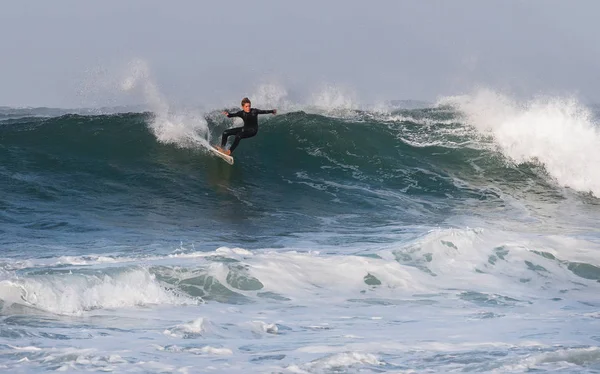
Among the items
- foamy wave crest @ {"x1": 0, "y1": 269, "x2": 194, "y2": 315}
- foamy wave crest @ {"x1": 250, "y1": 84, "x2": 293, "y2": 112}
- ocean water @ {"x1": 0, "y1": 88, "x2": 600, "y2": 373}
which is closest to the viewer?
ocean water @ {"x1": 0, "y1": 88, "x2": 600, "y2": 373}

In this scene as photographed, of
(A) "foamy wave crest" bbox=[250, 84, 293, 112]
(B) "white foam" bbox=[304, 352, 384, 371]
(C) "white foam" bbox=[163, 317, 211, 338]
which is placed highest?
(A) "foamy wave crest" bbox=[250, 84, 293, 112]

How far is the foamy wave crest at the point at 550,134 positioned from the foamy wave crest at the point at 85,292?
36.8 ft

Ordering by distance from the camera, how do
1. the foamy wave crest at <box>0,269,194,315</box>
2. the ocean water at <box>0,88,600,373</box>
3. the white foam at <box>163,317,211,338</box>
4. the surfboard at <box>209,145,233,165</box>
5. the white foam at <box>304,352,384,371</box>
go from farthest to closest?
the surfboard at <box>209,145,233,165</box> < the foamy wave crest at <box>0,269,194,315</box> < the white foam at <box>163,317,211,338</box> < the ocean water at <box>0,88,600,373</box> < the white foam at <box>304,352,384,371</box>

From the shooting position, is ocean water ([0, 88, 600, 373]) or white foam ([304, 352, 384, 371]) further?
ocean water ([0, 88, 600, 373])

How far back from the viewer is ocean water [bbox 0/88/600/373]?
6.41 m

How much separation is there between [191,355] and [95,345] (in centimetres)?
77

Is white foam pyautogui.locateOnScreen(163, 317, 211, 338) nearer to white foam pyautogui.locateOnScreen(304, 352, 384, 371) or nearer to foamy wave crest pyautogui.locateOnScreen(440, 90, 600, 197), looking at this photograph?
white foam pyautogui.locateOnScreen(304, 352, 384, 371)

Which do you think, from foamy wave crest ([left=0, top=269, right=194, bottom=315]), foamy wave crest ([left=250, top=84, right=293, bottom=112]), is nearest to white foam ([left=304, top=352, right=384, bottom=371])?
foamy wave crest ([left=0, top=269, right=194, bottom=315])

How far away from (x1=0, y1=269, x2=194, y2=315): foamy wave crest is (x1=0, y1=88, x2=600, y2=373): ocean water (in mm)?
21

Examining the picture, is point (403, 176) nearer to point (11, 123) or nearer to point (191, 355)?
point (11, 123)

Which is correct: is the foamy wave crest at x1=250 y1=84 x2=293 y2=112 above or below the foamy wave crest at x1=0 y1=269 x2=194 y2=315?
above

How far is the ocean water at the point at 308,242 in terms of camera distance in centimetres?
641

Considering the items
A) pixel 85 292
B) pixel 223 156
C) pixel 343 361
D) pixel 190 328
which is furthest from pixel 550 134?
pixel 343 361

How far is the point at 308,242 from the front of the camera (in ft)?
36.6
